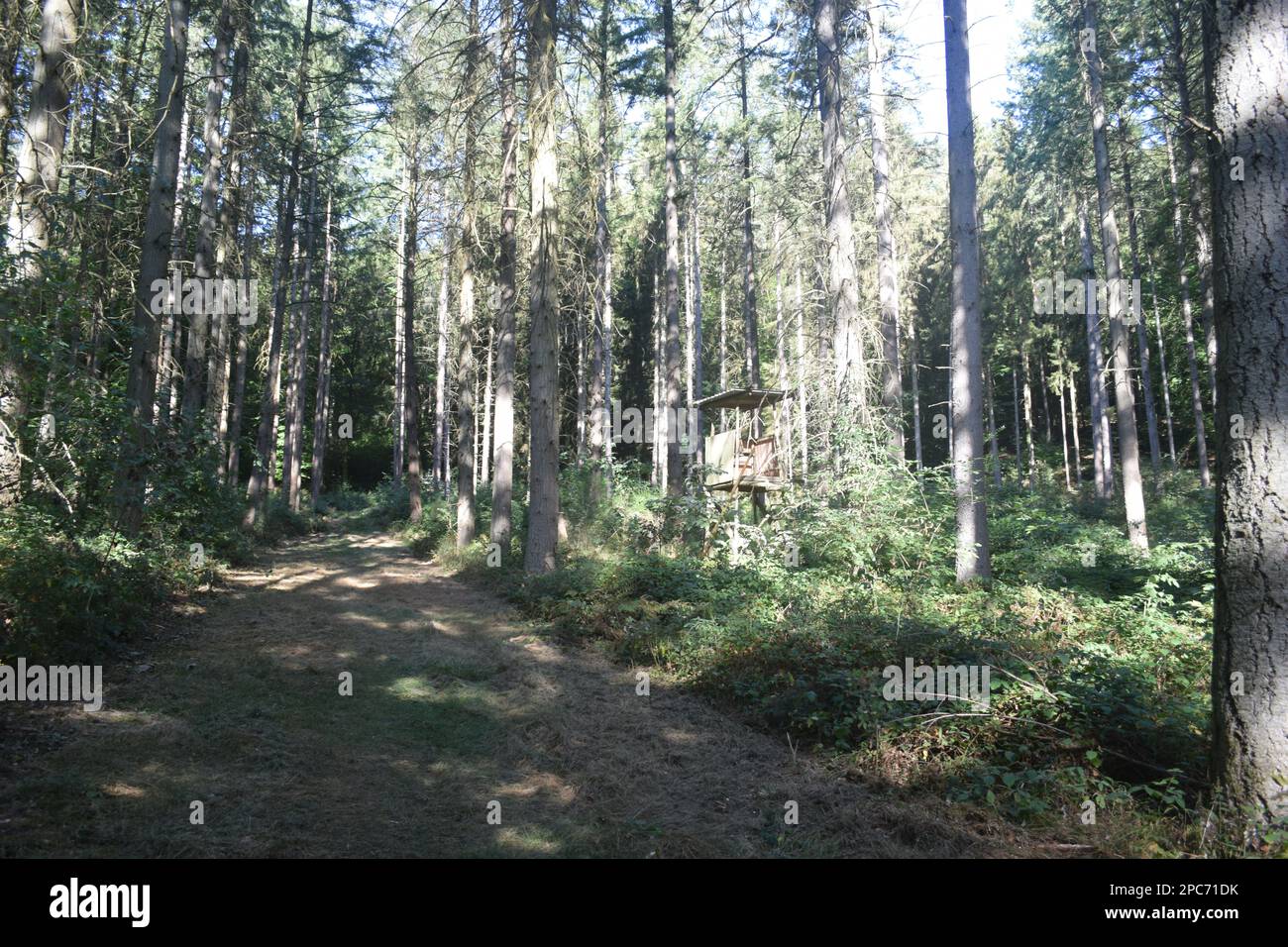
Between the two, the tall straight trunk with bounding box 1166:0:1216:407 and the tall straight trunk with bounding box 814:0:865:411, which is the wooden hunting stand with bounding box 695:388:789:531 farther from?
the tall straight trunk with bounding box 1166:0:1216:407

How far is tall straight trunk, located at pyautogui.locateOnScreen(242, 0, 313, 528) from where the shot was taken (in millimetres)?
18656

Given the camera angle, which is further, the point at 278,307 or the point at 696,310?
the point at 696,310

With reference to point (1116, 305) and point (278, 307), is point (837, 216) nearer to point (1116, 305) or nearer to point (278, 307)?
point (1116, 305)

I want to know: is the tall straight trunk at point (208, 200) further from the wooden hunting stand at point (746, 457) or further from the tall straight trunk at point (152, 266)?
the wooden hunting stand at point (746, 457)


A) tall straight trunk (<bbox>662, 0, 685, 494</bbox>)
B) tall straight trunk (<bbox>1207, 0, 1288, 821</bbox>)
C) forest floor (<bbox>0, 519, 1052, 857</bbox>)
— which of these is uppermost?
tall straight trunk (<bbox>662, 0, 685, 494</bbox>)

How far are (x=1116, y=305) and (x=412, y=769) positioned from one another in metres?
17.7

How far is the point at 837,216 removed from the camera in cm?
1352

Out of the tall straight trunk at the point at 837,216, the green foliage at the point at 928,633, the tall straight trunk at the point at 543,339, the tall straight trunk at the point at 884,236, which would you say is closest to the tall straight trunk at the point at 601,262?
the tall straight trunk at the point at 543,339

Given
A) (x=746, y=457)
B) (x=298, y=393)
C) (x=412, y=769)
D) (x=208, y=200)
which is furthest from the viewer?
(x=298, y=393)

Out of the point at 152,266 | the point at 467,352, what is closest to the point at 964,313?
the point at 152,266

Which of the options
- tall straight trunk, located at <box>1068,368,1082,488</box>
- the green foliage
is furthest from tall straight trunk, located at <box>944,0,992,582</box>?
tall straight trunk, located at <box>1068,368,1082,488</box>

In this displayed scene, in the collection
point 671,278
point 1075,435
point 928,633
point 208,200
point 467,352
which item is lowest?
point 928,633

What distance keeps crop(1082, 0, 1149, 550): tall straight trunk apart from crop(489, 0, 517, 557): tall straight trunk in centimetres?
1319

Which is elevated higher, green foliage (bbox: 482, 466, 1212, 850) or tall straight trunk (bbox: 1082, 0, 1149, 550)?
tall straight trunk (bbox: 1082, 0, 1149, 550)
